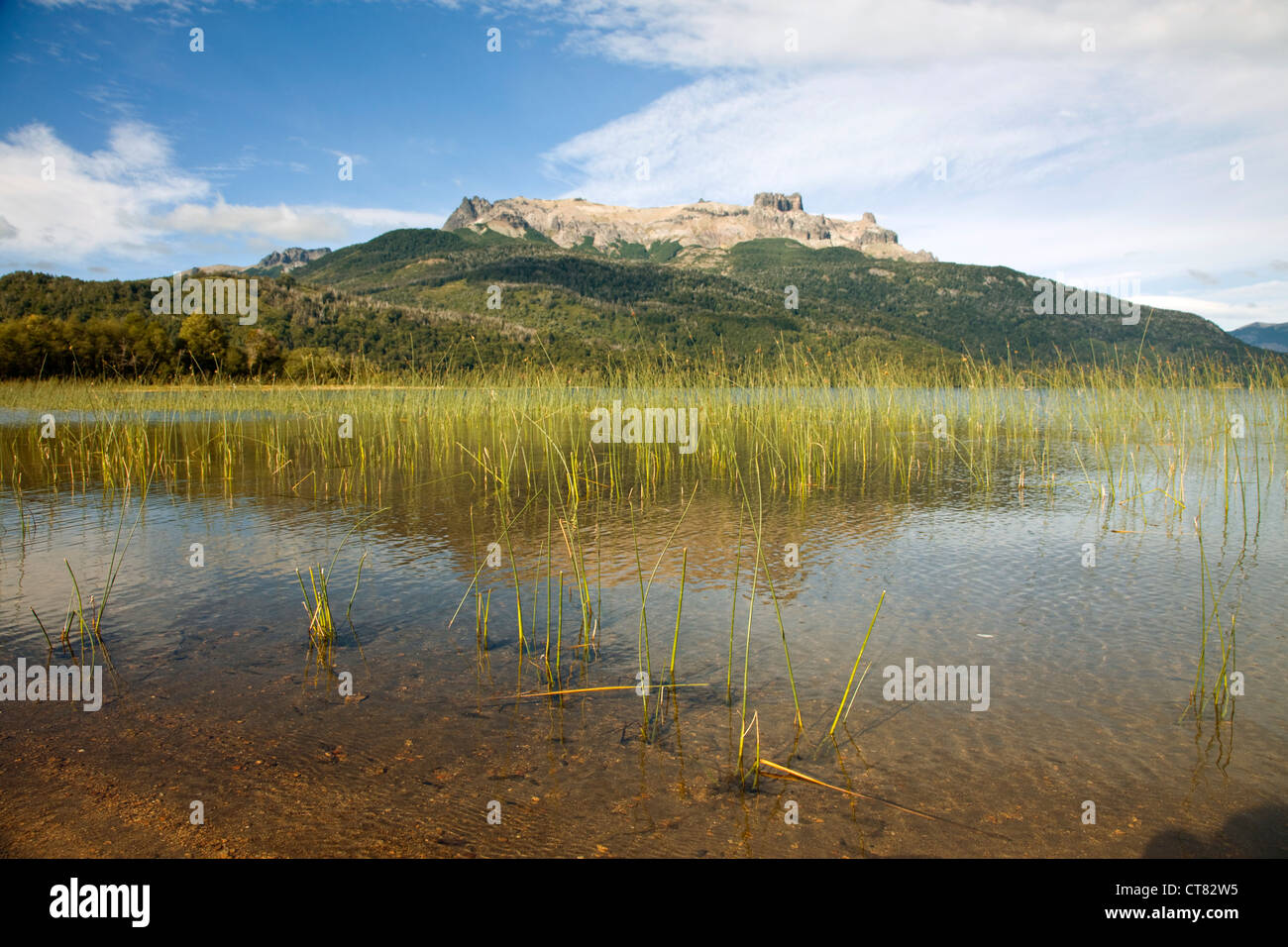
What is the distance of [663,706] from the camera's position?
298 cm

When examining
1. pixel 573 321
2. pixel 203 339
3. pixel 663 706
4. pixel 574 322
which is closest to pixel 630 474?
pixel 663 706

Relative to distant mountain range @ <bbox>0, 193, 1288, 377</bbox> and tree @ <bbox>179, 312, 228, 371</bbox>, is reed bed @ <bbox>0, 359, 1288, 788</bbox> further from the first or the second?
tree @ <bbox>179, 312, 228, 371</bbox>

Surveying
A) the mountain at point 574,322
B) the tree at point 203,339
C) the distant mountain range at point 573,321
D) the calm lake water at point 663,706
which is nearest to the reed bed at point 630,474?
the calm lake water at point 663,706

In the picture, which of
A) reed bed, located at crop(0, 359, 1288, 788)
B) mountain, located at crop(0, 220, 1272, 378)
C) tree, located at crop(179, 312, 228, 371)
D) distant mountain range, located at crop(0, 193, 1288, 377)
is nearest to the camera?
reed bed, located at crop(0, 359, 1288, 788)

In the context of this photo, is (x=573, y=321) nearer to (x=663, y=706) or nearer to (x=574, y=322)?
(x=574, y=322)

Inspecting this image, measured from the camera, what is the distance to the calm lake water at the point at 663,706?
2.15 metres

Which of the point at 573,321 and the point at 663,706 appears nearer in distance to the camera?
the point at 663,706

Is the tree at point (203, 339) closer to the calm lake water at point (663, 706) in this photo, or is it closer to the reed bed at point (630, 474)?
the reed bed at point (630, 474)

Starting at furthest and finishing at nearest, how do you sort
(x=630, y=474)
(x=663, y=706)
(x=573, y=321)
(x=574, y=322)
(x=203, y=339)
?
(x=573, y=321), (x=574, y=322), (x=203, y=339), (x=630, y=474), (x=663, y=706)

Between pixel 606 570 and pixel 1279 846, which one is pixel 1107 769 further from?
pixel 606 570

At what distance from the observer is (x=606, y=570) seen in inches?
198

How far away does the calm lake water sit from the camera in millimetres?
2146

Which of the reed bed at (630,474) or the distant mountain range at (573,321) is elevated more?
the distant mountain range at (573,321)

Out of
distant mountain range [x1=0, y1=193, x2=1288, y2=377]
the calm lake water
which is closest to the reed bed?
the calm lake water
